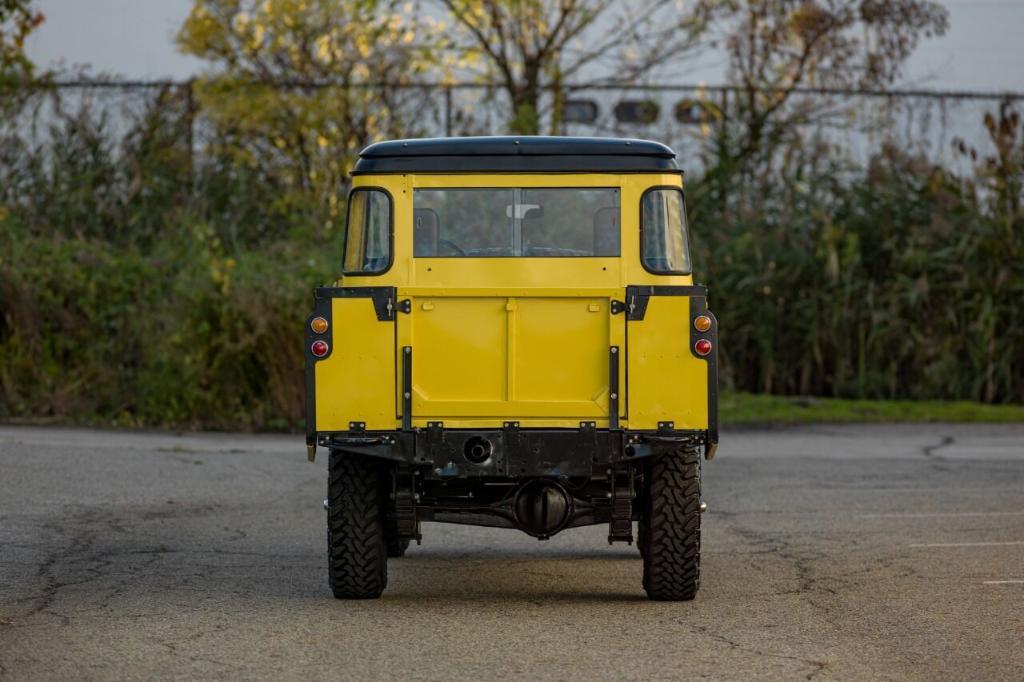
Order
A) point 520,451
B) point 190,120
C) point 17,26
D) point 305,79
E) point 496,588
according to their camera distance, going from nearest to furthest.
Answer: point 520,451, point 496,588, point 17,26, point 305,79, point 190,120

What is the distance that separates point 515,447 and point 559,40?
17099 mm

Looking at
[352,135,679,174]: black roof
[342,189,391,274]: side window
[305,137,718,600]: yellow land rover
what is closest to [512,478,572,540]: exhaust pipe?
[305,137,718,600]: yellow land rover

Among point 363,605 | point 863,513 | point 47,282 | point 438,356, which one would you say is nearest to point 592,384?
point 438,356

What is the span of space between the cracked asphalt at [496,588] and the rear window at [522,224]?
72.8 inches

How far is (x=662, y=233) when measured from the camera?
9.58m

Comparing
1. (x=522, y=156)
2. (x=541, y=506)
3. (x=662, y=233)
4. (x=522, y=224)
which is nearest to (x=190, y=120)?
(x=522, y=156)

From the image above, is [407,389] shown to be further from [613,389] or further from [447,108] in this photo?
[447,108]

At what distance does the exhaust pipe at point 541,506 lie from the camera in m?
9.23

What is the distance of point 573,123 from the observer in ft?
84.4

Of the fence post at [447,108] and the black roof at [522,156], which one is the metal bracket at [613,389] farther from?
the fence post at [447,108]

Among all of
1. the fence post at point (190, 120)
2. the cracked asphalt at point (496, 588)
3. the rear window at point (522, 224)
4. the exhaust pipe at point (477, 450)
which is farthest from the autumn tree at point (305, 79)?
the exhaust pipe at point (477, 450)

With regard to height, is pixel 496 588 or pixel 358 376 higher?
pixel 358 376

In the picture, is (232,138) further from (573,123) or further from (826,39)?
(826,39)

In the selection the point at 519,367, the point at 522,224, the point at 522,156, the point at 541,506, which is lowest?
the point at 541,506
